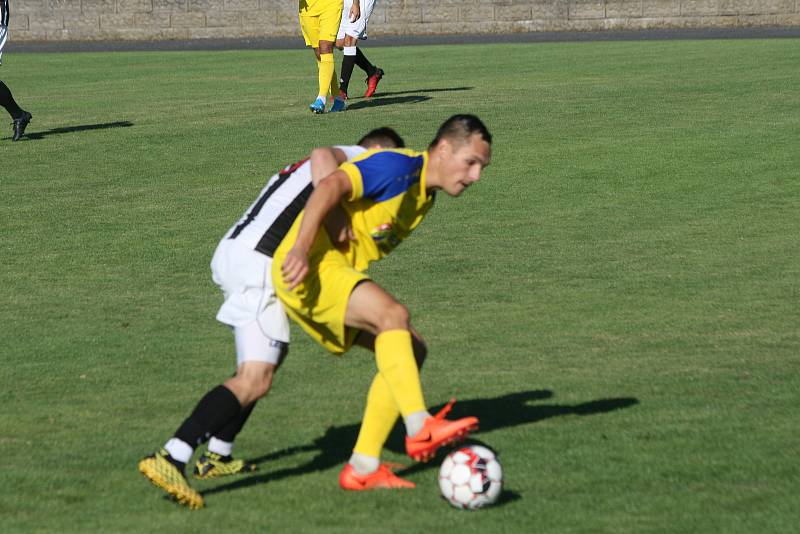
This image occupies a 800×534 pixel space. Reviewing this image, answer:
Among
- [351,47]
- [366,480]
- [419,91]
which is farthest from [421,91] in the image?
[366,480]

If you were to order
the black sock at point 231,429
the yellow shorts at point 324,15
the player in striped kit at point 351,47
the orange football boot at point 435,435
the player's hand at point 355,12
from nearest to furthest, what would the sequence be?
1. the orange football boot at point 435,435
2. the black sock at point 231,429
3. the yellow shorts at point 324,15
4. the player's hand at point 355,12
5. the player in striped kit at point 351,47

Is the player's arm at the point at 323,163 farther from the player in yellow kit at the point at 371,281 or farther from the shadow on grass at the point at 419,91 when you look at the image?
the shadow on grass at the point at 419,91

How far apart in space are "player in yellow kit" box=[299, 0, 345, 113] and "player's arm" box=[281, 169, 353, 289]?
12.8 m

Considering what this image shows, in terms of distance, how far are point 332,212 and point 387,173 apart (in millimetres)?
274

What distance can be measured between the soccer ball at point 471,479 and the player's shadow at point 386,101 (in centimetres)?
1370

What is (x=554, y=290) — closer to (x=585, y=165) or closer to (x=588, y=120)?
(x=585, y=165)

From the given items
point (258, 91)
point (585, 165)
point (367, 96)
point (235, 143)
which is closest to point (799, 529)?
point (585, 165)

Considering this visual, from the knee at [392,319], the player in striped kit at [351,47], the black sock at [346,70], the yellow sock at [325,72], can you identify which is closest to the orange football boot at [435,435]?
the knee at [392,319]

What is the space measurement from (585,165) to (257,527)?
9399 mm

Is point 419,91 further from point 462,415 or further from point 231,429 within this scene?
point 231,429

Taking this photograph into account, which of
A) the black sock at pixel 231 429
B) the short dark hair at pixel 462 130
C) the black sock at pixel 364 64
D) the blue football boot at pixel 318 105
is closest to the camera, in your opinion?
the short dark hair at pixel 462 130

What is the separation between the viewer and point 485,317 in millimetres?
8562

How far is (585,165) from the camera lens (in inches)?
548

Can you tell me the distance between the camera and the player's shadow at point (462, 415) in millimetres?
5758
